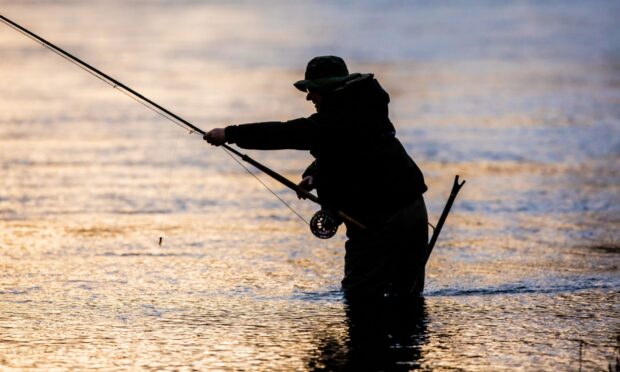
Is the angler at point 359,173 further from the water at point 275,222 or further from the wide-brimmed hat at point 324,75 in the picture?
the water at point 275,222

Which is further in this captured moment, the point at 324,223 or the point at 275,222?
the point at 275,222

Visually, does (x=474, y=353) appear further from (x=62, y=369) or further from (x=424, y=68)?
(x=424, y=68)

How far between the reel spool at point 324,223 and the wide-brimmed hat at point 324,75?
72 centimetres

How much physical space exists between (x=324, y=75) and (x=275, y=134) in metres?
0.44

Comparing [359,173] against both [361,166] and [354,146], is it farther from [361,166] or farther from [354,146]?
[354,146]

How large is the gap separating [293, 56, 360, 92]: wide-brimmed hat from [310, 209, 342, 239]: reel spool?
0.72 metres

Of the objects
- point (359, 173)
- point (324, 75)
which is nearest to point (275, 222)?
point (359, 173)

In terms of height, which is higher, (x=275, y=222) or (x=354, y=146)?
(x=354, y=146)

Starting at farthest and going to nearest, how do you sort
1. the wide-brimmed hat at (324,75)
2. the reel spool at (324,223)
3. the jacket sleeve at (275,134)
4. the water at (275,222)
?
the reel spool at (324,223)
the wide-brimmed hat at (324,75)
the jacket sleeve at (275,134)
the water at (275,222)

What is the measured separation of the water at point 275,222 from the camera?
676 cm

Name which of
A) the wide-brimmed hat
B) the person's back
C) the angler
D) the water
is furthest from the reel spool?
the wide-brimmed hat

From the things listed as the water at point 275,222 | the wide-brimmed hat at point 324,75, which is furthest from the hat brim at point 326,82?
the water at point 275,222

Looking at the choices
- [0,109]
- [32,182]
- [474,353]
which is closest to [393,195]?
[474,353]

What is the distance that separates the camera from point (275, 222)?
10.7 meters
